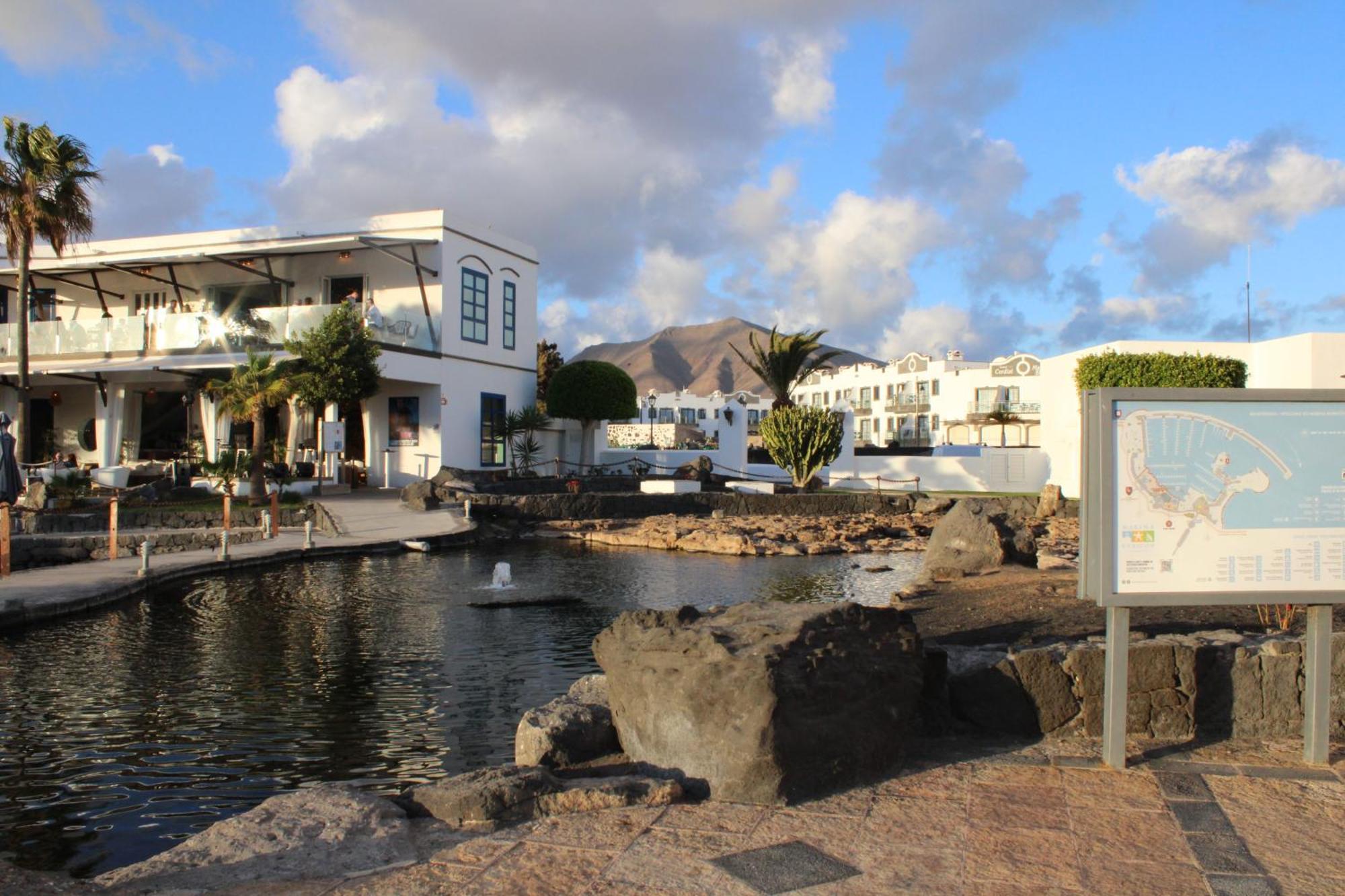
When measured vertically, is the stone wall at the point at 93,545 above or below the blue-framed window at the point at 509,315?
below

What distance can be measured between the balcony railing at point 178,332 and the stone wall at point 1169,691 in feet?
80.8

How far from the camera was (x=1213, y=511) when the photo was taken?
5164 millimetres

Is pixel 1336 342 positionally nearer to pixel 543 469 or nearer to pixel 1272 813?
pixel 543 469

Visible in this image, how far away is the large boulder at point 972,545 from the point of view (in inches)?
583

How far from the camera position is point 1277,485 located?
17.1 feet

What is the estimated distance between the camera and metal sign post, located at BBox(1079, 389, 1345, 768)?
5.11 metres

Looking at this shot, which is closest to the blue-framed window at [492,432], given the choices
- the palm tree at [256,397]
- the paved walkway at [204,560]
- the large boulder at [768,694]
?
the paved walkway at [204,560]

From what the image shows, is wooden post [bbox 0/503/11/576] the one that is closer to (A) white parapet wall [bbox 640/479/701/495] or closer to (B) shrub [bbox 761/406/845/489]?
(A) white parapet wall [bbox 640/479/701/495]

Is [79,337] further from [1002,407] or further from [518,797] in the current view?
[1002,407]

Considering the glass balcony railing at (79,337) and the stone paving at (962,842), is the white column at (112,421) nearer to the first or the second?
the glass balcony railing at (79,337)

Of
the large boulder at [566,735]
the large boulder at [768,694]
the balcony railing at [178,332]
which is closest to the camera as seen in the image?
the large boulder at [768,694]

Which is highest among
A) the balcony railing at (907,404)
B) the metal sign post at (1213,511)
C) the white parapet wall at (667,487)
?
the balcony railing at (907,404)

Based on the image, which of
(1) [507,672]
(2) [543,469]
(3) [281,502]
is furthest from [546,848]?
(2) [543,469]

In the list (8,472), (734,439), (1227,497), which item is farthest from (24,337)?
(1227,497)
